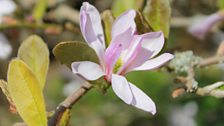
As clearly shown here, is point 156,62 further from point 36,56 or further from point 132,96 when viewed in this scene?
point 36,56

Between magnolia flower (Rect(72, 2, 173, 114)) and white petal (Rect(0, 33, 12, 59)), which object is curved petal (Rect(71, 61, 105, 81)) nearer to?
magnolia flower (Rect(72, 2, 173, 114))

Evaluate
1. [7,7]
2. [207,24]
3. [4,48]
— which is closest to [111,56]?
[207,24]

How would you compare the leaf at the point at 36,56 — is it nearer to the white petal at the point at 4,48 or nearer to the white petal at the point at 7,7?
the white petal at the point at 7,7

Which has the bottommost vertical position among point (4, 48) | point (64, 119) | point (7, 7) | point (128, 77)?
point (128, 77)

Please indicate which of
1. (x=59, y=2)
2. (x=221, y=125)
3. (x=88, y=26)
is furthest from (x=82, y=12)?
(x=221, y=125)

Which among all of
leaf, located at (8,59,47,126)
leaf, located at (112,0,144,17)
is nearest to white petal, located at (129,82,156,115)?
leaf, located at (8,59,47,126)

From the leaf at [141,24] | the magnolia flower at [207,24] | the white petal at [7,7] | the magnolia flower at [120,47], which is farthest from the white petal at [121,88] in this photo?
the white petal at [7,7]

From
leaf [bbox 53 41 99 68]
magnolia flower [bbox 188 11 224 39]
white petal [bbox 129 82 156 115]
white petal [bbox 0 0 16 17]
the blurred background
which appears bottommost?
the blurred background
